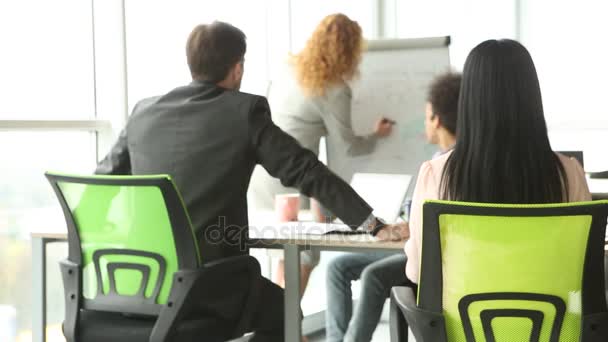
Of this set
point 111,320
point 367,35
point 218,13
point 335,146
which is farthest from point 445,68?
point 111,320

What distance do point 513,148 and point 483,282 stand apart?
313 mm

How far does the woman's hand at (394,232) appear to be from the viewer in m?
2.59

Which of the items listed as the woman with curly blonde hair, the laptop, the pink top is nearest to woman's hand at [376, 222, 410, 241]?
the laptop

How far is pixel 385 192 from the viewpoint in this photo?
2975 mm

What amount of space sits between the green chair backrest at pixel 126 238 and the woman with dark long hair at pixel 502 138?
71 centimetres

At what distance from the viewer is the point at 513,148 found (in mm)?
1934

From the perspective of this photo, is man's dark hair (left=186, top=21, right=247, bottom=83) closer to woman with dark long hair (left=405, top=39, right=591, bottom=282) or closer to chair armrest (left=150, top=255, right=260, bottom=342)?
chair armrest (left=150, top=255, right=260, bottom=342)

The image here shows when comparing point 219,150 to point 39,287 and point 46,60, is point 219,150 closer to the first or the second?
point 39,287

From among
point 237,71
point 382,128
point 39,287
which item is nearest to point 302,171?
point 237,71

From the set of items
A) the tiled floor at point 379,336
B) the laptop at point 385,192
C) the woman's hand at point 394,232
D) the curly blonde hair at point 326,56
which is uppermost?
the curly blonde hair at point 326,56

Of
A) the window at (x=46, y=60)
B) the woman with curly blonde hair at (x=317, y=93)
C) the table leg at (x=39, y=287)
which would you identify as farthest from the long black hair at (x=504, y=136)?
the window at (x=46, y=60)

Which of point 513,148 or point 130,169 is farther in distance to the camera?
point 130,169

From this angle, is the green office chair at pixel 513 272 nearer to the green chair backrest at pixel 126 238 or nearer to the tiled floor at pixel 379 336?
the green chair backrest at pixel 126 238

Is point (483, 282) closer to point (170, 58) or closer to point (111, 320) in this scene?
point (111, 320)
